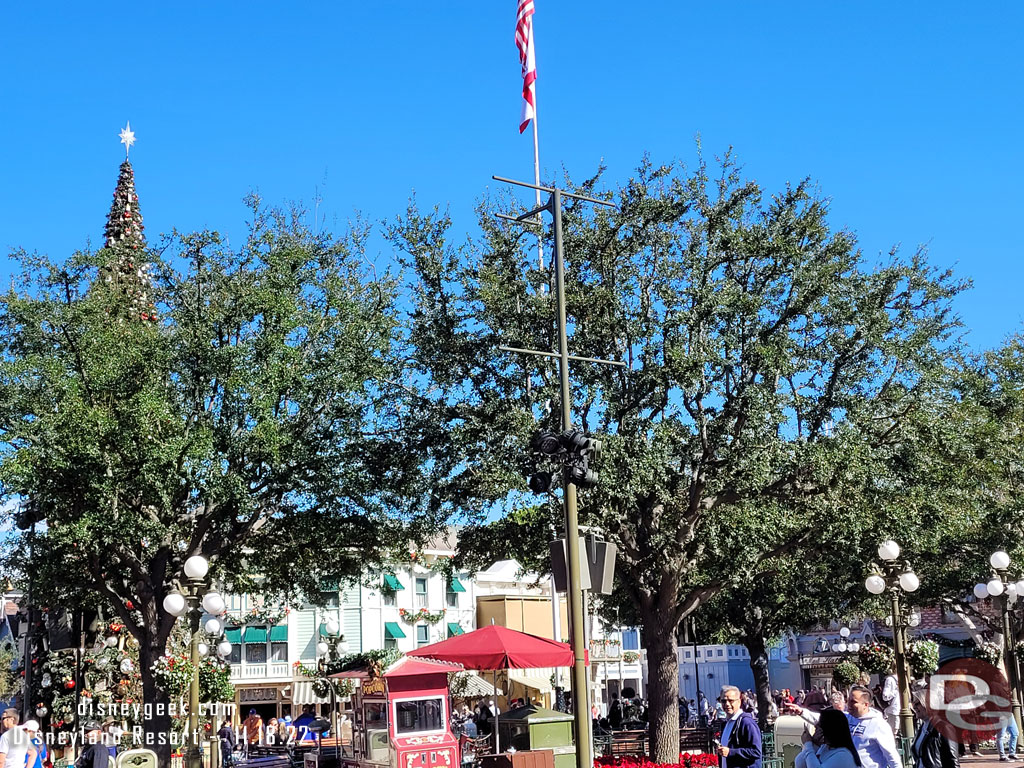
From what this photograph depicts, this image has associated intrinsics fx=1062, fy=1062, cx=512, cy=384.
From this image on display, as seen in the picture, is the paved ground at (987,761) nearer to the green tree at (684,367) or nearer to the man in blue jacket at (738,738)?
the green tree at (684,367)

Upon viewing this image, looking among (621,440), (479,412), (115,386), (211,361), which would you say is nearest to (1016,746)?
(621,440)

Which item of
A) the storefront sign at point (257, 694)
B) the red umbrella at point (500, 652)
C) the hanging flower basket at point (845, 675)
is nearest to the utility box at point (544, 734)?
the red umbrella at point (500, 652)

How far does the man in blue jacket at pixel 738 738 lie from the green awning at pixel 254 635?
47.2m

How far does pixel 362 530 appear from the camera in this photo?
940 inches

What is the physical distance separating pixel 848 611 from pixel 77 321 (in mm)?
30988

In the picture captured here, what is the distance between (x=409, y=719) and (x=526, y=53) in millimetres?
14185

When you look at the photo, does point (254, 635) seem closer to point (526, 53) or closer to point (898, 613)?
point (526, 53)

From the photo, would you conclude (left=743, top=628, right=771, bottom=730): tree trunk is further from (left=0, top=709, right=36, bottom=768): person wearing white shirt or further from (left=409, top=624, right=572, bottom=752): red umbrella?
(left=0, top=709, right=36, bottom=768): person wearing white shirt

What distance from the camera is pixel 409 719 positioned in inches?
671

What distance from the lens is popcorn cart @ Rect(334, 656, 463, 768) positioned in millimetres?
16828

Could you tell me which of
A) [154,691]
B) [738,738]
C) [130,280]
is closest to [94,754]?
[738,738]

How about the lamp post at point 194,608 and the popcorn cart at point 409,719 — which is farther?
the popcorn cart at point 409,719

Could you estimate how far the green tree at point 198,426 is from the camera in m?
20.9

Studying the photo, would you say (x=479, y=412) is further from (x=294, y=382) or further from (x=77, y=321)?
(x=77, y=321)
